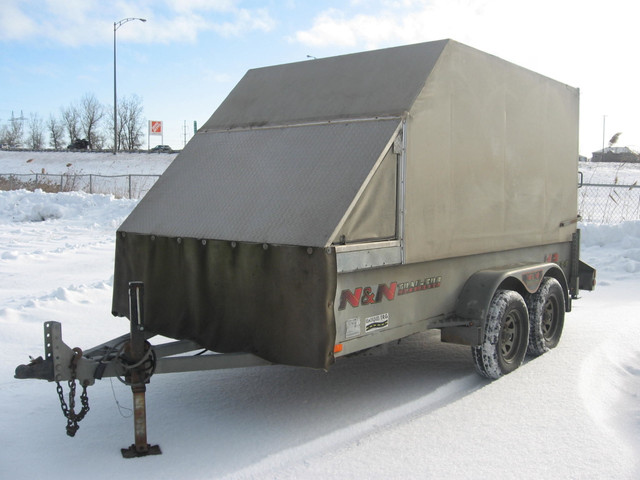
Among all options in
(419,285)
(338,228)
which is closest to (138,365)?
(338,228)

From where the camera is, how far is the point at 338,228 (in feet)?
13.7

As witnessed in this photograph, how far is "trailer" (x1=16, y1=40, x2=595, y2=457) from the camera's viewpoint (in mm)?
4234

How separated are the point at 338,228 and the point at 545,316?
11.4 feet

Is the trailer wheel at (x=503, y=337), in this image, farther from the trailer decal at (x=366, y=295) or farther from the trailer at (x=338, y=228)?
the trailer decal at (x=366, y=295)

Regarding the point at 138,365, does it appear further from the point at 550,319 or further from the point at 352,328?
the point at 550,319

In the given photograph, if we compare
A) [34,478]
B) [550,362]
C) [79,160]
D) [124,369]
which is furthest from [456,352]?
[79,160]

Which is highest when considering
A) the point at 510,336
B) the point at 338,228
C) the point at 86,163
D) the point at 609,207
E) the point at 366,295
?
the point at 86,163

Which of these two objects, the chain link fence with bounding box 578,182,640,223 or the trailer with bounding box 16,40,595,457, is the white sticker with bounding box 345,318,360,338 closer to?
the trailer with bounding box 16,40,595,457

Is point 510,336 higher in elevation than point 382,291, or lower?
lower

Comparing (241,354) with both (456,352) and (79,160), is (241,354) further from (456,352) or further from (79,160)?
(79,160)

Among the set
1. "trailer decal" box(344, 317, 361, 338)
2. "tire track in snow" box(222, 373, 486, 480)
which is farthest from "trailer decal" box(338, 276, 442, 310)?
"tire track in snow" box(222, 373, 486, 480)

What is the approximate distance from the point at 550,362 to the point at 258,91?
3.85 meters

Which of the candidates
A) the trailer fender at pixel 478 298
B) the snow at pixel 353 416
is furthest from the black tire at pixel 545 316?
the trailer fender at pixel 478 298

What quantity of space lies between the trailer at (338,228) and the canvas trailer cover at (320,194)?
0.01m
